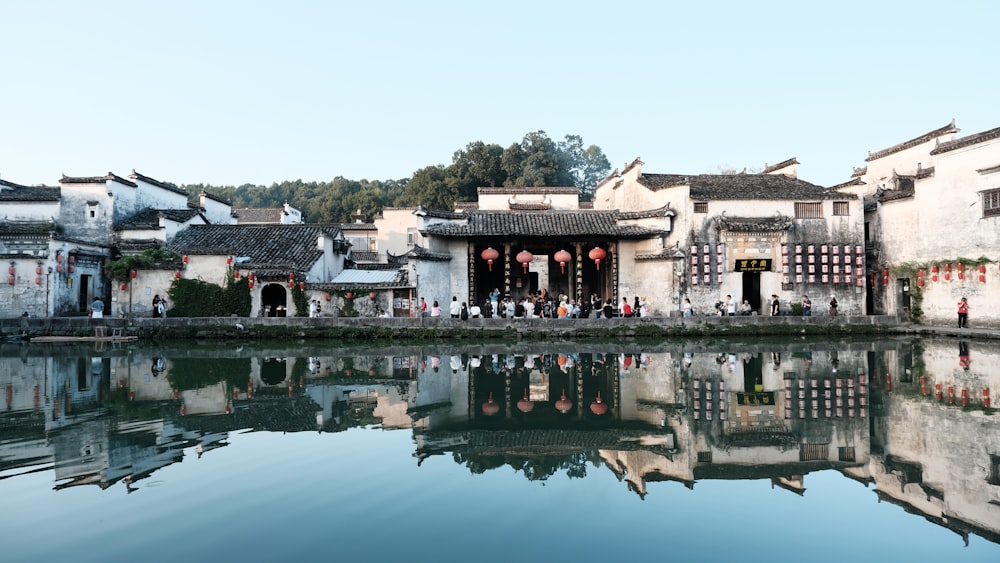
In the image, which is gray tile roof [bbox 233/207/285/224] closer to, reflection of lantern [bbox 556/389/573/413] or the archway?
the archway

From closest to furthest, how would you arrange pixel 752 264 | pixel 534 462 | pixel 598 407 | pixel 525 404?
pixel 534 462 → pixel 598 407 → pixel 525 404 → pixel 752 264

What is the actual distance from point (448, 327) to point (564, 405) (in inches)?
403

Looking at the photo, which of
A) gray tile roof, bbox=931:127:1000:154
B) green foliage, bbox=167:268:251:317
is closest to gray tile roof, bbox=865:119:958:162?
gray tile roof, bbox=931:127:1000:154

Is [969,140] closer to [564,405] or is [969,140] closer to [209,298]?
[564,405]

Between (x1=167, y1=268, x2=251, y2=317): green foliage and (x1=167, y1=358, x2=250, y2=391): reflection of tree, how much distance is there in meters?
6.07

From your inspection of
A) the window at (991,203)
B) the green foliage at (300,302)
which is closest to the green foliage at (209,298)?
the green foliage at (300,302)

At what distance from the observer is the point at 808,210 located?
870 inches

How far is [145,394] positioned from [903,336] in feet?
66.0

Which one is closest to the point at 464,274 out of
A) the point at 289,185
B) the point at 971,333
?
the point at 971,333

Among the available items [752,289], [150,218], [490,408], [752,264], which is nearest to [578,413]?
[490,408]

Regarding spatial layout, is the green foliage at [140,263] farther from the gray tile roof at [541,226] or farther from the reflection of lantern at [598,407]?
the reflection of lantern at [598,407]

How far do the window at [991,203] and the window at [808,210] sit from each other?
15.7ft

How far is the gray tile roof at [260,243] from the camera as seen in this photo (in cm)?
2084

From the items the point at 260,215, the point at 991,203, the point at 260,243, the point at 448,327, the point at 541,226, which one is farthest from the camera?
the point at 260,215
